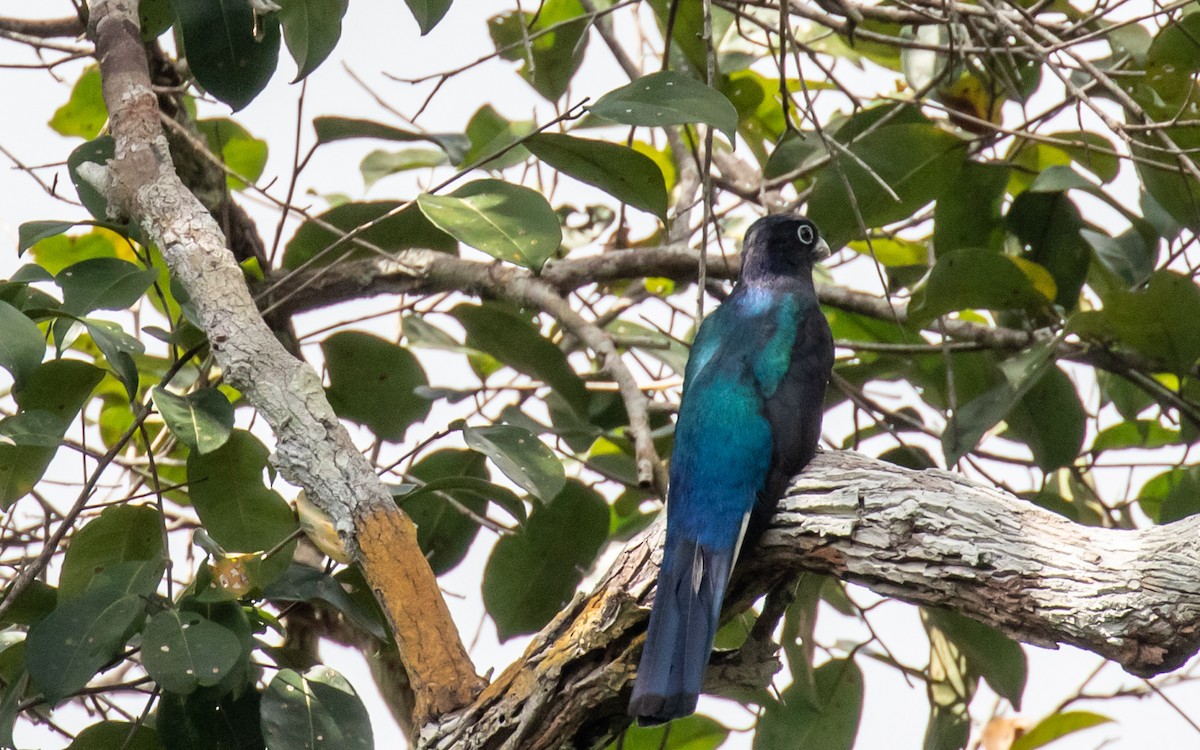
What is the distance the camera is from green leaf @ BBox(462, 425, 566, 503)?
2.45m

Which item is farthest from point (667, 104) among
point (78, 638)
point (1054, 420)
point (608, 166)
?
point (78, 638)

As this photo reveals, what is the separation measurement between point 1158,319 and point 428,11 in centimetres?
174

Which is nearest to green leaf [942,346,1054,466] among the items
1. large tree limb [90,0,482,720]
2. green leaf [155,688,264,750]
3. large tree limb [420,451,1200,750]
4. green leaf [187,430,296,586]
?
large tree limb [420,451,1200,750]

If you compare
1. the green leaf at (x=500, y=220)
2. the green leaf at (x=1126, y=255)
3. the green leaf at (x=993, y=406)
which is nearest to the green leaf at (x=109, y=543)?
the green leaf at (x=500, y=220)

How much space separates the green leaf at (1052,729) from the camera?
3.21 metres

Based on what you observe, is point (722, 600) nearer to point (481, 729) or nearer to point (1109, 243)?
point (481, 729)

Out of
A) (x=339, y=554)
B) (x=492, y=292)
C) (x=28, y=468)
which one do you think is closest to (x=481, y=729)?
(x=339, y=554)

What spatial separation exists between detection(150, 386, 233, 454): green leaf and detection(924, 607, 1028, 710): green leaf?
5.64 feet

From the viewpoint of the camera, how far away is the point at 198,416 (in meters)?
2.39

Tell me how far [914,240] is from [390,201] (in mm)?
1725

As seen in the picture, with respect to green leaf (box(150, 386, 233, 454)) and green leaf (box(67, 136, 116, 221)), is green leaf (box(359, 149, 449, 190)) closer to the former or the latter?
green leaf (box(67, 136, 116, 221))

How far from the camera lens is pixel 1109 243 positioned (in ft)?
10.9

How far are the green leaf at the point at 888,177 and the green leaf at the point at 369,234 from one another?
963 millimetres

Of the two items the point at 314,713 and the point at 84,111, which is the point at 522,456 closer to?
the point at 314,713
